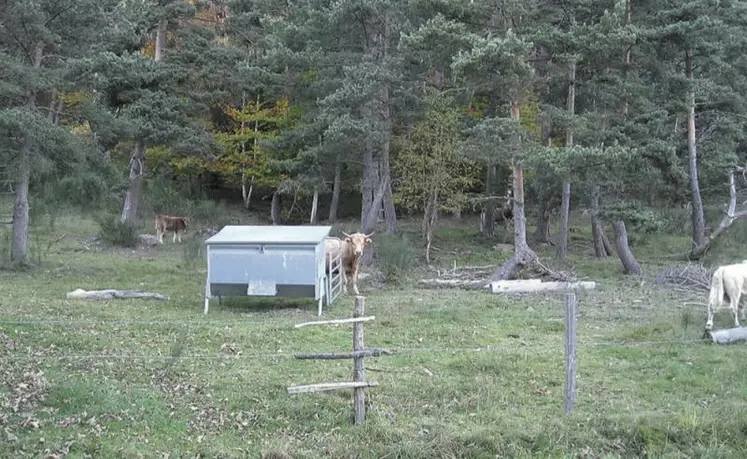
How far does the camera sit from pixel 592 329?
11969mm

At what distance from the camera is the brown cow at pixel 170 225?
26.8 meters

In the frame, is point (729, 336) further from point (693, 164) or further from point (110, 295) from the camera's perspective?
point (693, 164)

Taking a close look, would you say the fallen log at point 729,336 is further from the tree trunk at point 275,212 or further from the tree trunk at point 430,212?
the tree trunk at point 275,212

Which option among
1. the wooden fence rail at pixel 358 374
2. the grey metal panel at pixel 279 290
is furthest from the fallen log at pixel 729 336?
the grey metal panel at pixel 279 290

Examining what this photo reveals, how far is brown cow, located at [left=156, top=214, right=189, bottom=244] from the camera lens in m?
26.8

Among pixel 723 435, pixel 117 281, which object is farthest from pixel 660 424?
pixel 117 281

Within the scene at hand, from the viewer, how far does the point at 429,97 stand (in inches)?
950

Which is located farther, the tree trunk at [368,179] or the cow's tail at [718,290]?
the tree trunk at [368,179]

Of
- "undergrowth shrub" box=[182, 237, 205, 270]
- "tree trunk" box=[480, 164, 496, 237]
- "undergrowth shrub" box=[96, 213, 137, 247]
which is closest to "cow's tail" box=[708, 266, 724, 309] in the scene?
"undergrowth shrub" box=[182, 237, 205, 270]

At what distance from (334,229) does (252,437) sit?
21.4m

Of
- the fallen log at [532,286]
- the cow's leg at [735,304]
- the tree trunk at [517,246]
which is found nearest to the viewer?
the cow's leg at [735,304]

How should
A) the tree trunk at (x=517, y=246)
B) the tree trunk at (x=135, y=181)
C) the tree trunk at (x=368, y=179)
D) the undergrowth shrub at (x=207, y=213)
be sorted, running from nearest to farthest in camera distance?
the tree trunk at (x=517, y=246) < the tree trunk at (x=368, y=179) < the tree trunk at (x=135, y=181) < the undergrowth shrub at (x=207, y=213)

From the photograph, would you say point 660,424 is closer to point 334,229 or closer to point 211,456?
point 211,456

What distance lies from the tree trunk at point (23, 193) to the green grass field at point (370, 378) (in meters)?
4.28
